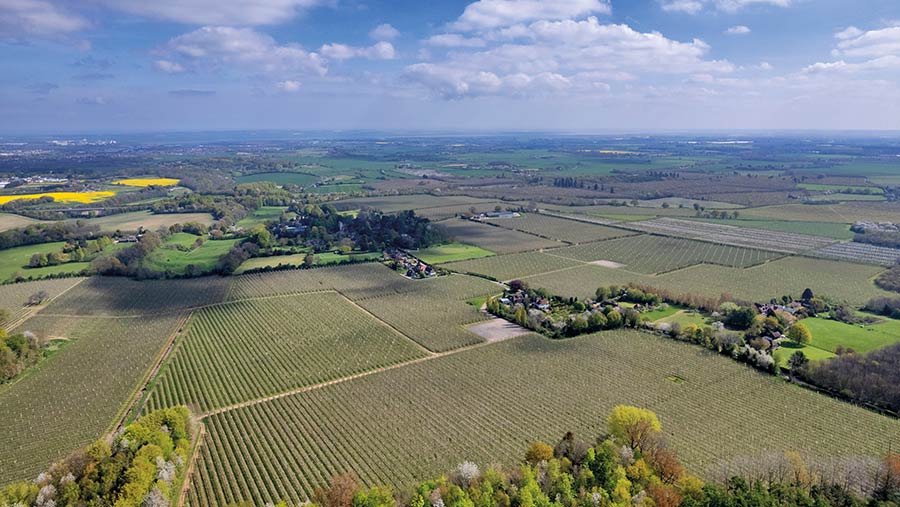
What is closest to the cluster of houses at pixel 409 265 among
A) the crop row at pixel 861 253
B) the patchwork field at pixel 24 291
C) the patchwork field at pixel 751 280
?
the patchwork field at pixel 751 280

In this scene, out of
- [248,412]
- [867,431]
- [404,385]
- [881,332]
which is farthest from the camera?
[881,332]

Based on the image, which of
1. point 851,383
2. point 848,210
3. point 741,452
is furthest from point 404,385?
point 848,210

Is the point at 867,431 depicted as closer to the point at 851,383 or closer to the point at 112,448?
the point at 851,383

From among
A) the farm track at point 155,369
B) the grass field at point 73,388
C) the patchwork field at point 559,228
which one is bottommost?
the farm track at point 155,369

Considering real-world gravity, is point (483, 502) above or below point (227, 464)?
above

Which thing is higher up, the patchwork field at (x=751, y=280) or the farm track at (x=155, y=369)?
the patchwork field at (x=751, y=280)

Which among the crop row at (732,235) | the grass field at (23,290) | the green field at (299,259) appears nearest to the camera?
the grass field at (23,290)

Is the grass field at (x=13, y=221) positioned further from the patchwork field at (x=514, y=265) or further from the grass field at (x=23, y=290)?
the patchwork field at (x=514, y=265)
